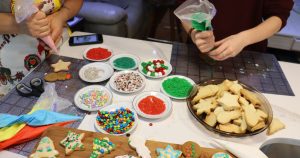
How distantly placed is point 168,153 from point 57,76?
0.63 m

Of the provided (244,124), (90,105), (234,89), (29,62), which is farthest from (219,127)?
(29,62)

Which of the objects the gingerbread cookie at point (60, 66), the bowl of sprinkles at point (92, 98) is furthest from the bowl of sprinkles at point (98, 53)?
the bowl of sprinkles at point (92, 98)

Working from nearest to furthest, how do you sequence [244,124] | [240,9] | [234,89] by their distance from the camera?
[244,124]
[234,89]
[240,9]

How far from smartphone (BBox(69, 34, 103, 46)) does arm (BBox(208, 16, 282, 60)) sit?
610mm

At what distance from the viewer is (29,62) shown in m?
1.33

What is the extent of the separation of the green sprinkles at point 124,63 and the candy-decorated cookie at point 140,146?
1.56ft

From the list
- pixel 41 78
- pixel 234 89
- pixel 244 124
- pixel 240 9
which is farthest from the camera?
pixel 240 9

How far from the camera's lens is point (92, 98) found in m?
1.16

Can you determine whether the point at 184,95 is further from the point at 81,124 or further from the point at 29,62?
the point at 29,62

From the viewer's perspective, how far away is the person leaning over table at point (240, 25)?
1228 mm

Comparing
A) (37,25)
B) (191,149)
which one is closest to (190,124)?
(191,149)

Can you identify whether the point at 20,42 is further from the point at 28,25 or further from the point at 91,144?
the point at 91,144

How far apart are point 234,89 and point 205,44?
22cm

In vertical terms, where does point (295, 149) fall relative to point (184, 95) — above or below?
below
